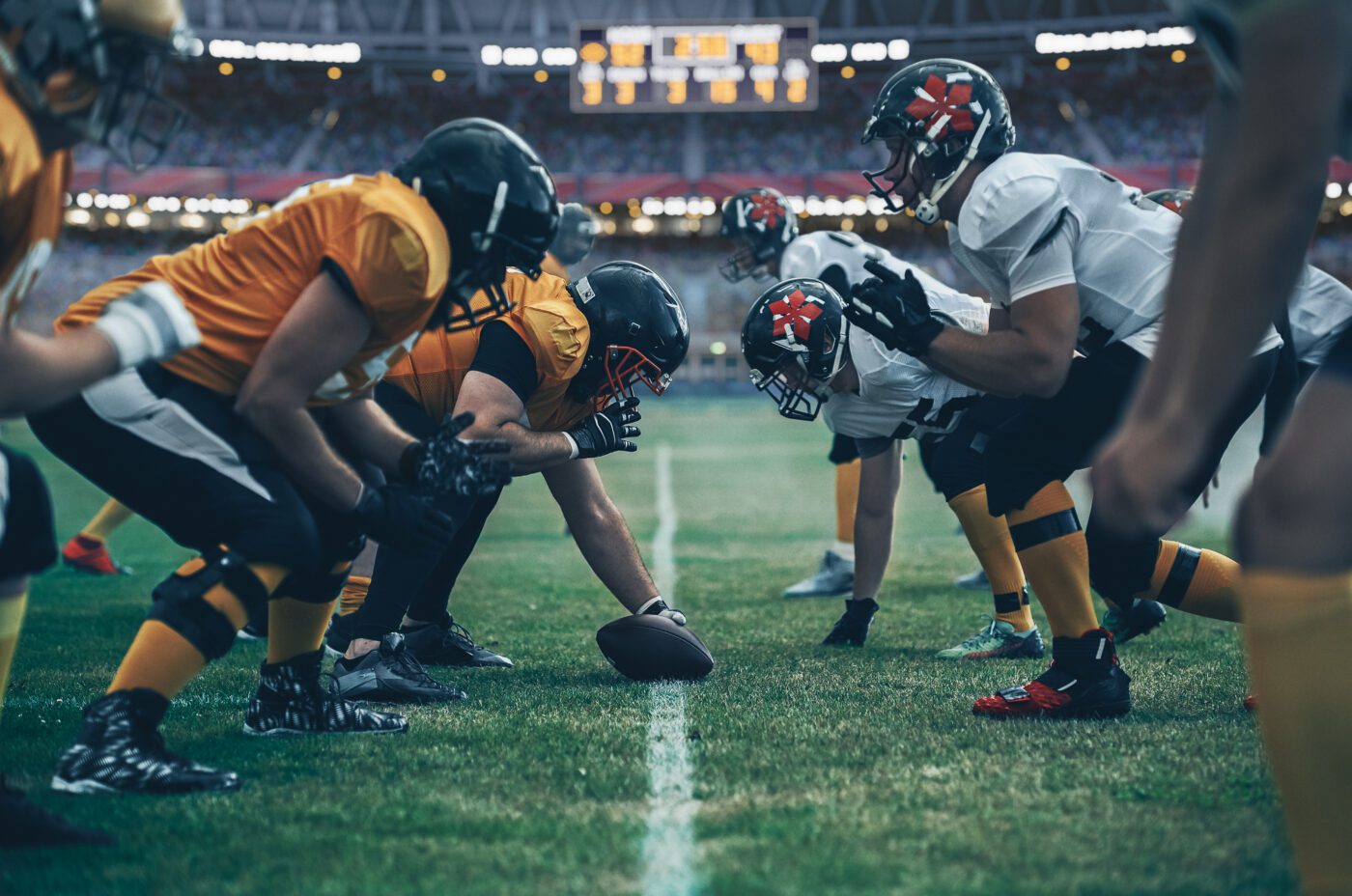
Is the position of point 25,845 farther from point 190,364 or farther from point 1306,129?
point 1306,129

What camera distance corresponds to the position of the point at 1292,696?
1.88 metres

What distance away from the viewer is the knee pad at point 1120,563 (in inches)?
150

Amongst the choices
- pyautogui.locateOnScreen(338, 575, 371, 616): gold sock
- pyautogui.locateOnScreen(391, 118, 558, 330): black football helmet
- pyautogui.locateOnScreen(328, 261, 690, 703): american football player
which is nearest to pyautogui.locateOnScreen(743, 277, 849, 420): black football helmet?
pyautogui.locateOnScreen(328, 261, 690, 703): american football player

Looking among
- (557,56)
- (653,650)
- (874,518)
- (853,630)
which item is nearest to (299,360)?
(653,650)

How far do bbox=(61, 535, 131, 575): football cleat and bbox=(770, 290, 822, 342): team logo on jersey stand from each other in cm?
473

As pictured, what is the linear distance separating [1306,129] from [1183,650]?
3.75m

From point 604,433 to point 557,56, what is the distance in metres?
31.4

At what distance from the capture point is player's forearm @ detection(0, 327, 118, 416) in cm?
233

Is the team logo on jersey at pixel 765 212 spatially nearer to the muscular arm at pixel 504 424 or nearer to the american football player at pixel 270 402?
the muscular arm at pixel 504 424

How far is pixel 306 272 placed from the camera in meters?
3.18

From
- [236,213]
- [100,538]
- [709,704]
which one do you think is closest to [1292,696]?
[709,704]

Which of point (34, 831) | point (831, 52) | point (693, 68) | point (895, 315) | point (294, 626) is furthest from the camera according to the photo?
point (831, 52)

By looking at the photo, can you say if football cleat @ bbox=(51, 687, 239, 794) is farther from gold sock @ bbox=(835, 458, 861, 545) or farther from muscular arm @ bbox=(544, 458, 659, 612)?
gold sock @ bbox=(835, 458, 861, 545)

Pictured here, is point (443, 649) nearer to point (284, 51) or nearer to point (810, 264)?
point (810, 264)
